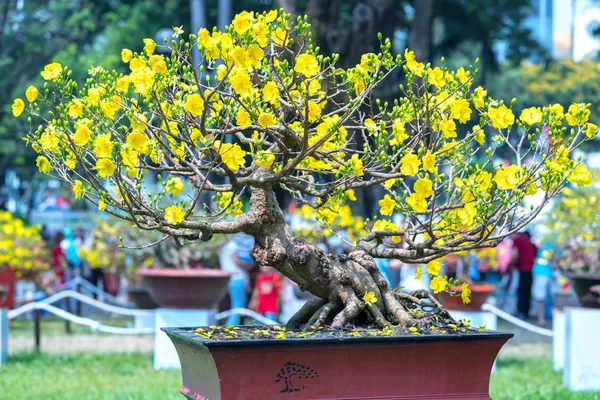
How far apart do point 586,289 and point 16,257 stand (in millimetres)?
7832

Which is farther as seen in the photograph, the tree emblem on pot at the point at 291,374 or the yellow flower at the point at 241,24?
the tree emblem on pot at the point at 291,374

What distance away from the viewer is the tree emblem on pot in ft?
10.5

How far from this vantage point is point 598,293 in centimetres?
799

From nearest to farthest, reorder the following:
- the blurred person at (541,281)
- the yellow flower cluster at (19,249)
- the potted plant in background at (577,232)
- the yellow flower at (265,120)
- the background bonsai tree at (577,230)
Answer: the yellow flower at (265,120), the potted plant in background at (577,232), the background bonsai tree at (577,230), the yellow flower cluster at (19,249), the blurred person at (541,281)

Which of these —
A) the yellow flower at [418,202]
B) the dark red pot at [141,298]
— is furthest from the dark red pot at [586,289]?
the dark red pot at [141,298]

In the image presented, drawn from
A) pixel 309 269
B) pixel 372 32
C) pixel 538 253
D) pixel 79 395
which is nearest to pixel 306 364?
pixel 309 269

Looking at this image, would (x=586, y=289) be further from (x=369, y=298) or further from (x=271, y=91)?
(x=271, y=91)

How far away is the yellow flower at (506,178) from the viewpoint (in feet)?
11.0

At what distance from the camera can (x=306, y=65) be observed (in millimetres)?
3127

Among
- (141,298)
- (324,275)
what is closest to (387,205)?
(324,275)

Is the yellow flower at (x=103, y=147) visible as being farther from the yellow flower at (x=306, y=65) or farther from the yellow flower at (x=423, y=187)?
the yellow flower at (x=423, y=187)

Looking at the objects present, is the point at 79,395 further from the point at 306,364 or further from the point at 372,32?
the point at 372,32

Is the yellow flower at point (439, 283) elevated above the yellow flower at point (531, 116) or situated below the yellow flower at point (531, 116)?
below

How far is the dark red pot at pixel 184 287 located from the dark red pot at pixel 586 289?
11.1ft
